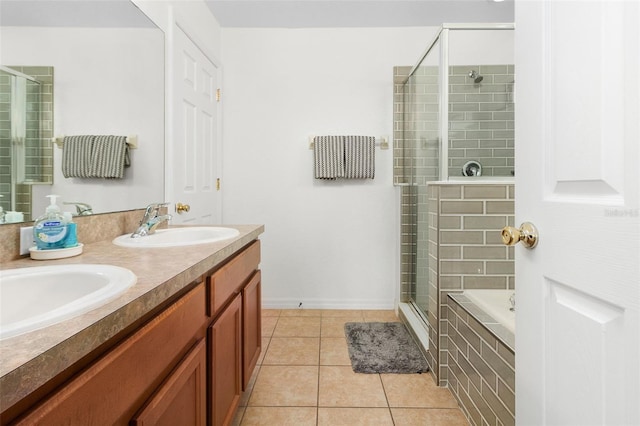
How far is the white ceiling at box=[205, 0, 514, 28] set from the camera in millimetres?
2510

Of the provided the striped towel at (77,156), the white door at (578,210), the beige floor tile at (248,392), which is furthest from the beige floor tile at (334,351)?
the striped towel at (77,156)

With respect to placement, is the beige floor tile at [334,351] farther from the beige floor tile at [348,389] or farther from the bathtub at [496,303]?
the bathtub at [496,303]

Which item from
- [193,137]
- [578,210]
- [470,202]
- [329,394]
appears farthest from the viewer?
[193,137]

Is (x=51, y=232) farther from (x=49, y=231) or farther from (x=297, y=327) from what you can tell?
(x=297, y=327)

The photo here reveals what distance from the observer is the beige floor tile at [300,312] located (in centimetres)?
280

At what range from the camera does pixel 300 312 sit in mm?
2865

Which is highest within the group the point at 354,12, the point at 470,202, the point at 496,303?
the point at 354,12

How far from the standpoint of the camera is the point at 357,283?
9.62ft

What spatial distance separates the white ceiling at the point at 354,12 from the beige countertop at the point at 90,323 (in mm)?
2266

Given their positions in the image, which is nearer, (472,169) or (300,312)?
(472,169)

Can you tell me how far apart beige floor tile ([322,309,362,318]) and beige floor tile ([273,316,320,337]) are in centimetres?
13

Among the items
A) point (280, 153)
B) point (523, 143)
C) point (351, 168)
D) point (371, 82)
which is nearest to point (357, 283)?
point (351, 168)

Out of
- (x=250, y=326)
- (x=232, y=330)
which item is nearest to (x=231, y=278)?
(x=232, y=330)

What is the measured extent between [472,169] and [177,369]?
5.60 feet
